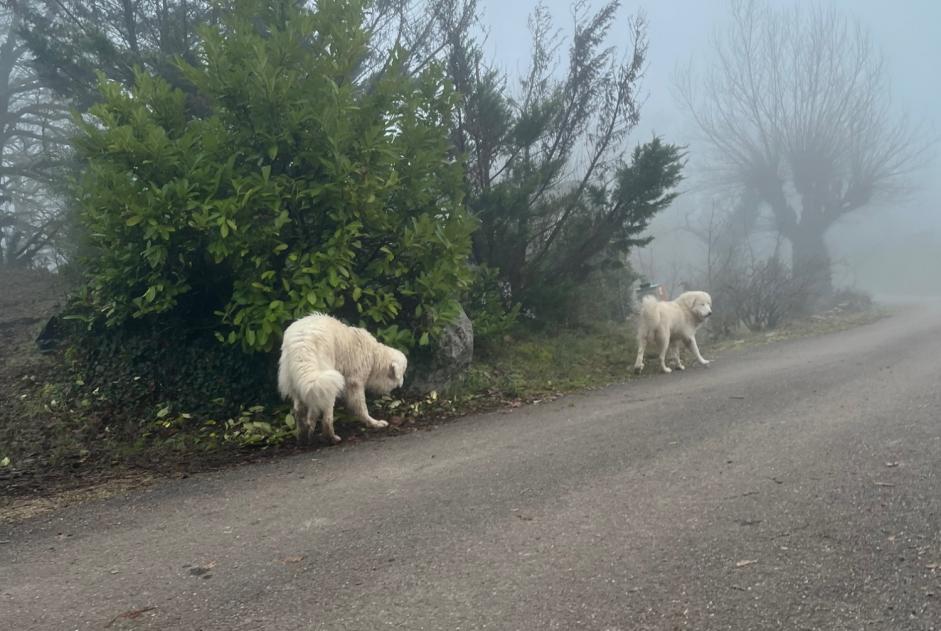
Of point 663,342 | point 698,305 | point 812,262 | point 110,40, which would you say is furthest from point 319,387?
point 812,262

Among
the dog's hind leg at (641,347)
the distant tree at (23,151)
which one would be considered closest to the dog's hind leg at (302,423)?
the dog's hind leg at (641,347)

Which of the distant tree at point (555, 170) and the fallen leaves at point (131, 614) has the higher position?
the distant tree at point (555, 170)

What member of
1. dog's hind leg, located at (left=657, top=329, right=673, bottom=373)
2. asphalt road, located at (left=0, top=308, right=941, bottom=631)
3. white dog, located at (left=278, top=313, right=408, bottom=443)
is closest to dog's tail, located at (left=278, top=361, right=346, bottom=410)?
white dog, located at (left=278, top=313, right=408, bottom=443)

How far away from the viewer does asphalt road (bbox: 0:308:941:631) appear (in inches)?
127

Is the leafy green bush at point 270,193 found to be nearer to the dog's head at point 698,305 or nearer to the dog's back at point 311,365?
the dog's back at point 311,365

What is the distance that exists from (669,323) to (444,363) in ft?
13.4

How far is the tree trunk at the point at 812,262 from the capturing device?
77.9 feet

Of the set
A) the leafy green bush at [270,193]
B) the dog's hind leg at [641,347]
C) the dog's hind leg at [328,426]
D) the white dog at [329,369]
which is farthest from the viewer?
the dog's hind leg at [641,347]

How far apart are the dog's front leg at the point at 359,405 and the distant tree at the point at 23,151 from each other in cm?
1101

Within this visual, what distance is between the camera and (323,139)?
7844 mm

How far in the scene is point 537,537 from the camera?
4090 millimetres

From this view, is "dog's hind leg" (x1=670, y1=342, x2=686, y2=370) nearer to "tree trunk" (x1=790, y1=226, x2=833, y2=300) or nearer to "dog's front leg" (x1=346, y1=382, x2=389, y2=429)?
"dog's front leg" (x1=346, y1=382, x2=389, y2=429)

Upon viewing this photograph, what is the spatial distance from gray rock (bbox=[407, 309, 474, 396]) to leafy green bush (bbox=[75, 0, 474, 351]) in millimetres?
680

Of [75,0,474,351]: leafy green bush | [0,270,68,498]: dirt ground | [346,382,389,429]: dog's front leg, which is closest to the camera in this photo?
[0,270,68,498]: dirt ground
